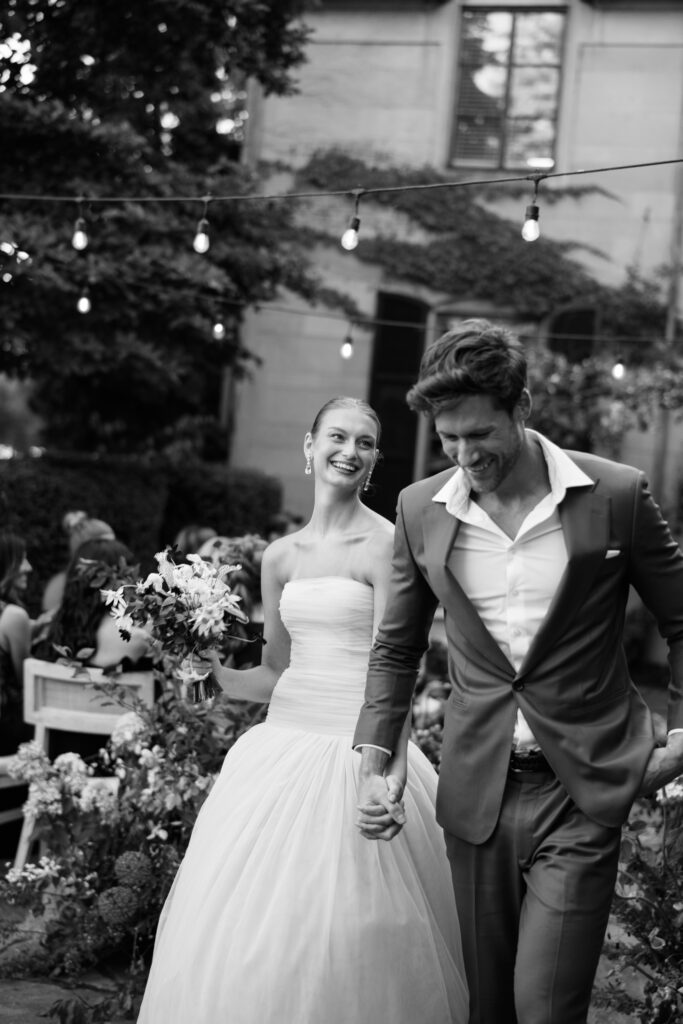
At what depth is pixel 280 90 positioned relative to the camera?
1212 centimetres

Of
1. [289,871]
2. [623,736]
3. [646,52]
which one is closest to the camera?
[623,736]

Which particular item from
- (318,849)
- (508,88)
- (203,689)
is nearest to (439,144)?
(508,88)

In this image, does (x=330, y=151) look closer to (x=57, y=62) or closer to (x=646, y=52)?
(x=646, y=52)

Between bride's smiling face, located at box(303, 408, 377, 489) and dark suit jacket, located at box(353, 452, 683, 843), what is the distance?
2.83 feet

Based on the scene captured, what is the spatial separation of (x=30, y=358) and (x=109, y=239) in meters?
1.33

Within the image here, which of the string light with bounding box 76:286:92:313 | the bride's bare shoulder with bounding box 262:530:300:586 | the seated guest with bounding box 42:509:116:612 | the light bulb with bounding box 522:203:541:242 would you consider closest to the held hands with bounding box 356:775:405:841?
the bride's bare shoulder with bounding box 262:530:300:586

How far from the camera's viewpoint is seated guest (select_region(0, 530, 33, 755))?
6109 mm

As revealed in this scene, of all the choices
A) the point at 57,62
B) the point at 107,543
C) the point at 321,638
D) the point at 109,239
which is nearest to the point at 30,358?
the point at 109,239

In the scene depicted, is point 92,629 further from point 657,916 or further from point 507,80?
point 507,80

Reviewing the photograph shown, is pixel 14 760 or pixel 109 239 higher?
pixel 109 239

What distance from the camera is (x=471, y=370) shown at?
2.85m

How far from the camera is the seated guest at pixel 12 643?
611 cm

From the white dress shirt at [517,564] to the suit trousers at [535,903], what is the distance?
0.55 ft

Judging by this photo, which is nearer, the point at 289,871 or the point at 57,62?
the point at 289,871
